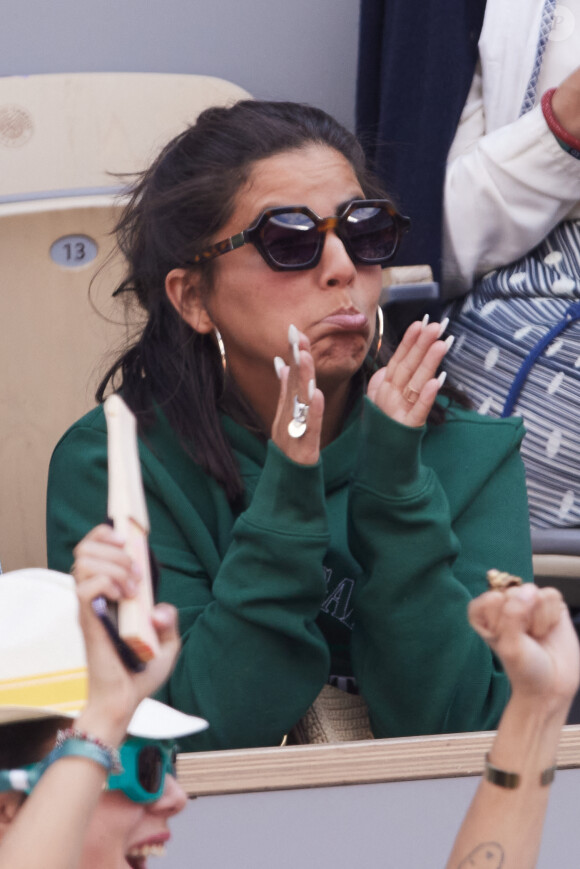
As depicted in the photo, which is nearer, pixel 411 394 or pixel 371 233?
pixel 411 394

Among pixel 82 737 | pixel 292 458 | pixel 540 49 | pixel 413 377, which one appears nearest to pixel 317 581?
pixel 292 458

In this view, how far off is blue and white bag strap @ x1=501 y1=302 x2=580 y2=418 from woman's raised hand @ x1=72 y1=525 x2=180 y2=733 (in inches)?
53.0

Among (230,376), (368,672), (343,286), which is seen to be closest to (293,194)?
(343,286)

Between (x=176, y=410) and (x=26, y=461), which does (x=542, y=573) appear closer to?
(x=176, y=410)

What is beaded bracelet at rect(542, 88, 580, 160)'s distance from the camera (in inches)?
77.4

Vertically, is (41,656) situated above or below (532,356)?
above

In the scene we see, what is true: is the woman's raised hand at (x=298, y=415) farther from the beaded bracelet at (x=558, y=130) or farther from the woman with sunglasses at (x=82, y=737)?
the beaded bracelet at (x=558, y=130)

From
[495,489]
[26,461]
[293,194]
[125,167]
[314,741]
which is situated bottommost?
[26,461]

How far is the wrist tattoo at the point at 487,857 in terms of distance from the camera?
0.69 meters

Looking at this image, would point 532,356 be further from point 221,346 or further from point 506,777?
point 506,777

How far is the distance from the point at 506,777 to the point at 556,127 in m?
1.50

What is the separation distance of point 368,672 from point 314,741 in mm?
117

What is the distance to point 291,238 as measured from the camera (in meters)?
1.47

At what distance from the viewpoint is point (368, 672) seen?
1.36 m
